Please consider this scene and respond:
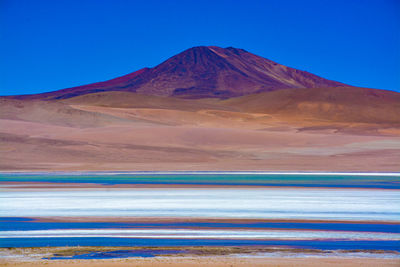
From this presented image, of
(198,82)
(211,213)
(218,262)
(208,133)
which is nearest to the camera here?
(218,262)

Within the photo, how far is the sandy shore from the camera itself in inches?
419

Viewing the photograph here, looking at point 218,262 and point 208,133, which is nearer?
point 218,262

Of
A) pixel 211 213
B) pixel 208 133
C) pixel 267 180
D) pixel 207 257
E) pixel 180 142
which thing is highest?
pixel 208 133

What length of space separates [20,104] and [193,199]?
67.9 m

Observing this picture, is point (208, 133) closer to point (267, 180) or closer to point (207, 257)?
point (267, 180)

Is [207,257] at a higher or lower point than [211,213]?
higher

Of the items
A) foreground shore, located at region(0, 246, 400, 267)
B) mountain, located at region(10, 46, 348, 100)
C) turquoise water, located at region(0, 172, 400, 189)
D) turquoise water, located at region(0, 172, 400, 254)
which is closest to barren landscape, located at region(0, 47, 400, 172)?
turquoise water, located at region(0, 172, 400, 189)

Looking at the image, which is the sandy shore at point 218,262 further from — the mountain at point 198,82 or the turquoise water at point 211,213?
the mountain at point 198,82

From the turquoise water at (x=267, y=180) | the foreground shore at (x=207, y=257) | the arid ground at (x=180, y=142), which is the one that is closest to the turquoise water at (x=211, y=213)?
the turquoise water at (x=267, y=180)

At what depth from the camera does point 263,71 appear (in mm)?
198875

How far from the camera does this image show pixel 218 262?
10.9m

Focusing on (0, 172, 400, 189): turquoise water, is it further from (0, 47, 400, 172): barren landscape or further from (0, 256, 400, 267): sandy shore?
(0, 256, 400, 267): sandy shore

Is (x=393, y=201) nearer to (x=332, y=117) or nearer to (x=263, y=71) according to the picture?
(x=332, y=117)

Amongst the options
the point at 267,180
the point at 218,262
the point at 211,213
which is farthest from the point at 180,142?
the point at 218,262
